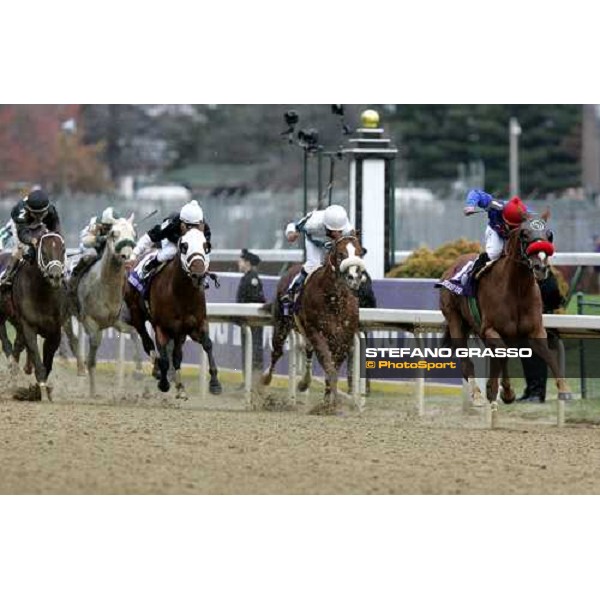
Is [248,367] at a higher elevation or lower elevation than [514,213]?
lower

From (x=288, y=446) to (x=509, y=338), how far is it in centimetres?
254

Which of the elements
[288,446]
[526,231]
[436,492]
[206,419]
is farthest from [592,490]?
[206,419]

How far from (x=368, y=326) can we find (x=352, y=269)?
49.2 inches

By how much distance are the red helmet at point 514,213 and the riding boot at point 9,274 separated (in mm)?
4680

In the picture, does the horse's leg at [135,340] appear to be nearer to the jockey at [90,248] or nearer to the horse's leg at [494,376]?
the jockey at [90,248]

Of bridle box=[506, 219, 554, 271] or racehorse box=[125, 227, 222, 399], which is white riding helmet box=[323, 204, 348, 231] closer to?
racehorse box=[125, 227, 222, 399]

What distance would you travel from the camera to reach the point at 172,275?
51.8 ft

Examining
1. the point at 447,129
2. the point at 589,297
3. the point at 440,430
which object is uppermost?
the point at 447,129

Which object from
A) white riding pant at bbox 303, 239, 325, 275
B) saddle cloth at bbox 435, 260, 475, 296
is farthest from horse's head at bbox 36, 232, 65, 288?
saddle cloth at bbox 435, 260, 475, 296

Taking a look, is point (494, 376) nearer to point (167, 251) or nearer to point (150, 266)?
point (167, 251)

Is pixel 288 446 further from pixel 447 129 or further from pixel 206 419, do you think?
pixel 447 129

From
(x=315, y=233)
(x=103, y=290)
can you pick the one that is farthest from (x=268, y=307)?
(x=103, y=290)

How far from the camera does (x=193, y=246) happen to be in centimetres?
1513

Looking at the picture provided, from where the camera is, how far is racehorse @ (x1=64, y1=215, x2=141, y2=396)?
16.2 m
